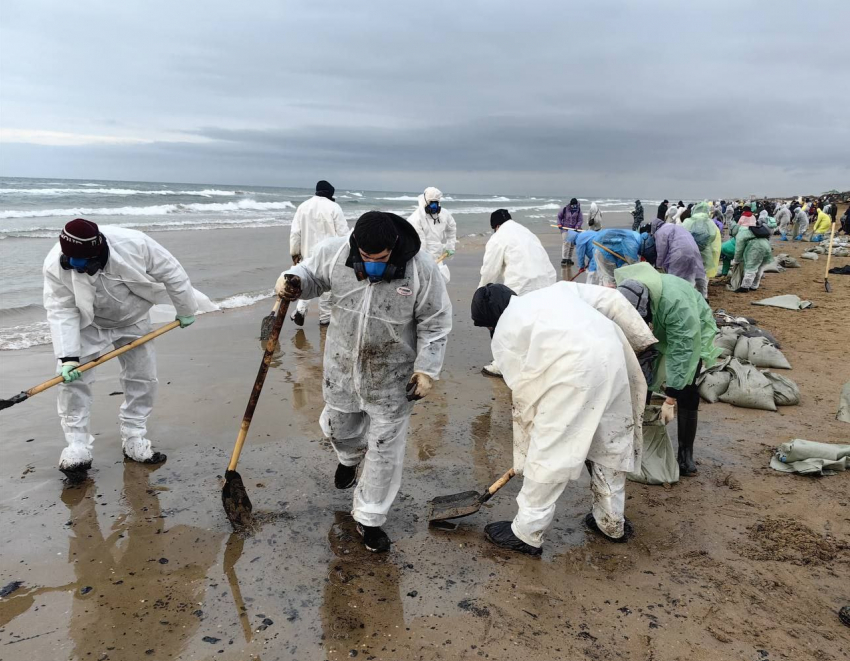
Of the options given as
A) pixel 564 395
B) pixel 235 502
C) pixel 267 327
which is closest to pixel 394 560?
pixel 235 502

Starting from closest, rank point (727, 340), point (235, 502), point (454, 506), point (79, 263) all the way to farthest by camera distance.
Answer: point (235, 502)
point (454, 506)
point (79, 263)
point (727, 340)

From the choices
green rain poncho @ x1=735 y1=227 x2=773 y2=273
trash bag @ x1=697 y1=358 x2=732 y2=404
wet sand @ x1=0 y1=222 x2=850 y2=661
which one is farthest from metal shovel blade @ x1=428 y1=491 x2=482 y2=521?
green rain poncho @ x1=735 y1=227 x2=773 y2=273

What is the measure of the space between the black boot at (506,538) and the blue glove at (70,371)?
274 cm

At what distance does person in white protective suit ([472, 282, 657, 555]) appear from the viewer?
104 inches

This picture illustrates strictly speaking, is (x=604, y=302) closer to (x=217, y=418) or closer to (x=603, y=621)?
(x=603, y=621)

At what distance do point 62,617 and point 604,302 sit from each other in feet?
10.2

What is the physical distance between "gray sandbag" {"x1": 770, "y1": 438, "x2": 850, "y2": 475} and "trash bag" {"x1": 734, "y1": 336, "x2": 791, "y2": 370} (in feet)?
7.70

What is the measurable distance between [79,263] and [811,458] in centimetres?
517

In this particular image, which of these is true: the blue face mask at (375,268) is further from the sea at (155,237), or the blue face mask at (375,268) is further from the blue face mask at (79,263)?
the sea at (155,237)

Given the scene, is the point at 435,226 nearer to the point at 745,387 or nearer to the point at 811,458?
the point at 745,387

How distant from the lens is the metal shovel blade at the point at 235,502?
307 centimetres

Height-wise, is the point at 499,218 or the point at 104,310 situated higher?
the point at 499,218

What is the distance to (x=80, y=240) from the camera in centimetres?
328

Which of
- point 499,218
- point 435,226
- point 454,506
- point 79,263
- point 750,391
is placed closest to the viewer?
point 454,506
